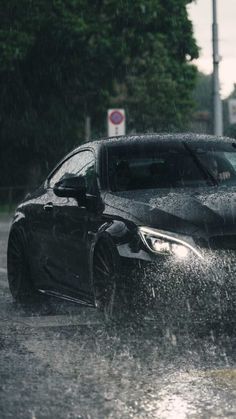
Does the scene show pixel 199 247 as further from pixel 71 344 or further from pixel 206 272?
pixel 71 344

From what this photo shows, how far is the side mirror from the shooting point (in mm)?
9203

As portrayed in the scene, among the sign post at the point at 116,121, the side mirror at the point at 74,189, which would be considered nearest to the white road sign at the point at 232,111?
the sign post at the point at 116,121

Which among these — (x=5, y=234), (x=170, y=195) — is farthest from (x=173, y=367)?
(x=5, y=234)

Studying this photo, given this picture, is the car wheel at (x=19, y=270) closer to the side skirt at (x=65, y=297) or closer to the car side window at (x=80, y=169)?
the side skirt at (x=65, y=297)

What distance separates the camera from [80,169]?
32.5 feet

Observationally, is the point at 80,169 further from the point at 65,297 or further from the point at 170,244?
the point at 170,244

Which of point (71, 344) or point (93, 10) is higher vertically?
point (93, 10)

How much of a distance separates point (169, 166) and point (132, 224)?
1300 millimetres

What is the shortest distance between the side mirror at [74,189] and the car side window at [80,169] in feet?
0.32

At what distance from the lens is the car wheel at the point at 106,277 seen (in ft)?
27.2

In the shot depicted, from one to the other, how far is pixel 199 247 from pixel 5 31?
26.4m

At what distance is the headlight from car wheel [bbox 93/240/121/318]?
1.08ft

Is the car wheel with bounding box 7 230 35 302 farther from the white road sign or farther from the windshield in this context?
the white road sign

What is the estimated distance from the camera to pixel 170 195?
8641 millimetres
